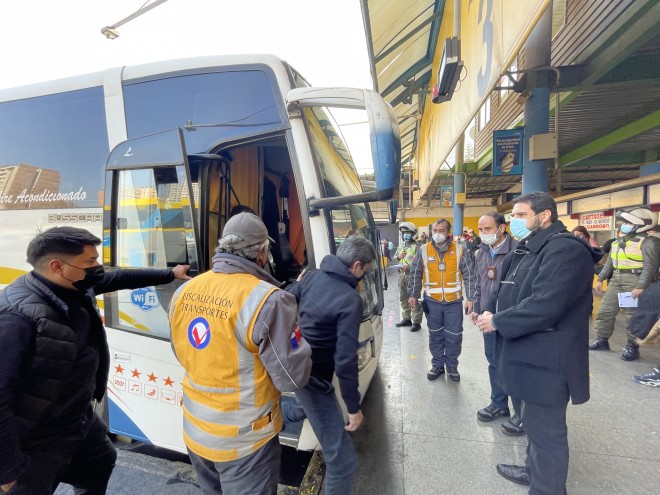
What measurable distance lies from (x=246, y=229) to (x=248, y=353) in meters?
0.58

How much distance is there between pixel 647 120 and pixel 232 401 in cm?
976

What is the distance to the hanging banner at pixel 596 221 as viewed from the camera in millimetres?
7105

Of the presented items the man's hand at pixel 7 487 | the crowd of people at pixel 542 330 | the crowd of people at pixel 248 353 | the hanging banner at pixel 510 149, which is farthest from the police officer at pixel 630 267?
the man's hand at pixel 7 487

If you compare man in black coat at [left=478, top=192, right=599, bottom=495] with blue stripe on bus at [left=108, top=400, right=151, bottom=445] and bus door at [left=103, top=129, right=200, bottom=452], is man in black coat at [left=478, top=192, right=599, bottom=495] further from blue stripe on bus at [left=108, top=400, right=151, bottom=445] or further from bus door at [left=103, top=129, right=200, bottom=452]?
blue stripe on bus at [left=108, top=400, right=151, bottom=445]

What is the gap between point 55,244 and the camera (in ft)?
4.92

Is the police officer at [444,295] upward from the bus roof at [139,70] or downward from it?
downward

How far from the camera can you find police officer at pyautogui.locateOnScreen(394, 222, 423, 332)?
5.73 m

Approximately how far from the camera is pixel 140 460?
2613 mm

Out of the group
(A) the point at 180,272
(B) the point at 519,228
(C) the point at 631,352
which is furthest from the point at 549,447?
(C) the point at 631,352

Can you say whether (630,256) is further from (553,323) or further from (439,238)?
(553,323)

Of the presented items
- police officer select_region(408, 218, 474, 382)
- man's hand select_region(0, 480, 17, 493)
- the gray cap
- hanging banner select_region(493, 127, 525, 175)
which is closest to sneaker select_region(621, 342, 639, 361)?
police officer select_region(408, 218, 474, 382)

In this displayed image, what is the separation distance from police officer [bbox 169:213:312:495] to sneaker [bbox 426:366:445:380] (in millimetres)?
2674

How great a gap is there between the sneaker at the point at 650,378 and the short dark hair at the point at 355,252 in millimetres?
3898

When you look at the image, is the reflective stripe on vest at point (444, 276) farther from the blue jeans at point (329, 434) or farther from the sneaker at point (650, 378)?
the blue jeans at point (329, 434)
